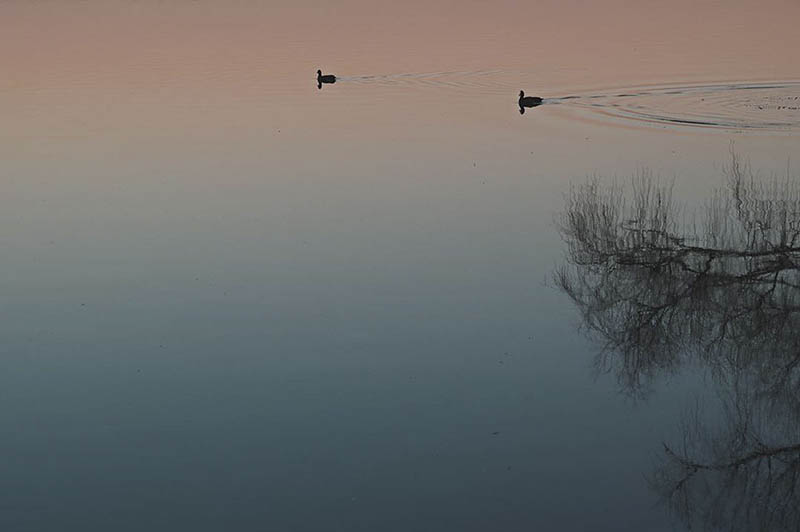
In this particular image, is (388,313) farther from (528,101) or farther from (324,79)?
(324,79)

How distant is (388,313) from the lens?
42.3 ft

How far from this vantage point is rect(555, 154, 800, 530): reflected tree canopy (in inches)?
364

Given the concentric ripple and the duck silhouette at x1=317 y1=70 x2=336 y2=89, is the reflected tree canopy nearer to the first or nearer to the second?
the concentric ripple

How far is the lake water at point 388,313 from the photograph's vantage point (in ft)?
30.6

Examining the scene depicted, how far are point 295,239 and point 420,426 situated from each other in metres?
5.79

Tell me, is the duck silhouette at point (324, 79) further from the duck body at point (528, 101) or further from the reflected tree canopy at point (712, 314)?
the reflected tree canopy at point (712, 314)

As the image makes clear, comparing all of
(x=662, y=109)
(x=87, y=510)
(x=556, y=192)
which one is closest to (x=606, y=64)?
(x=662, y=109)

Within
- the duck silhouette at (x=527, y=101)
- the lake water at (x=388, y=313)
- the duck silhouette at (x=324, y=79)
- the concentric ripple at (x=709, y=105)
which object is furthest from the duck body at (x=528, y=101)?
the duck silhouette at (x=324, y=79)

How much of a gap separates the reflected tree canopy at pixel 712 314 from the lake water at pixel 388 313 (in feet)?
0.12

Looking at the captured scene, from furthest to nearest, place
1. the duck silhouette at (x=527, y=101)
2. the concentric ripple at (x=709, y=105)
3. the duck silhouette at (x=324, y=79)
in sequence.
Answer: the duck silhouette at (x=324, y=79), the duck silhouette at (x=527, y=101), the concentric ripple at (x=709, y=105)

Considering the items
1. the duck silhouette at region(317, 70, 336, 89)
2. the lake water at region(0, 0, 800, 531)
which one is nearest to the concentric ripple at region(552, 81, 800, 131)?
the lake water at region(0, 0, 800, 531)

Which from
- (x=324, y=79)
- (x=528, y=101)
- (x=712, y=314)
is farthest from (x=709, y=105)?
(x=712, y=314)

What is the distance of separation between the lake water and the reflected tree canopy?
0.04 m

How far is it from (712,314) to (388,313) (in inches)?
133
